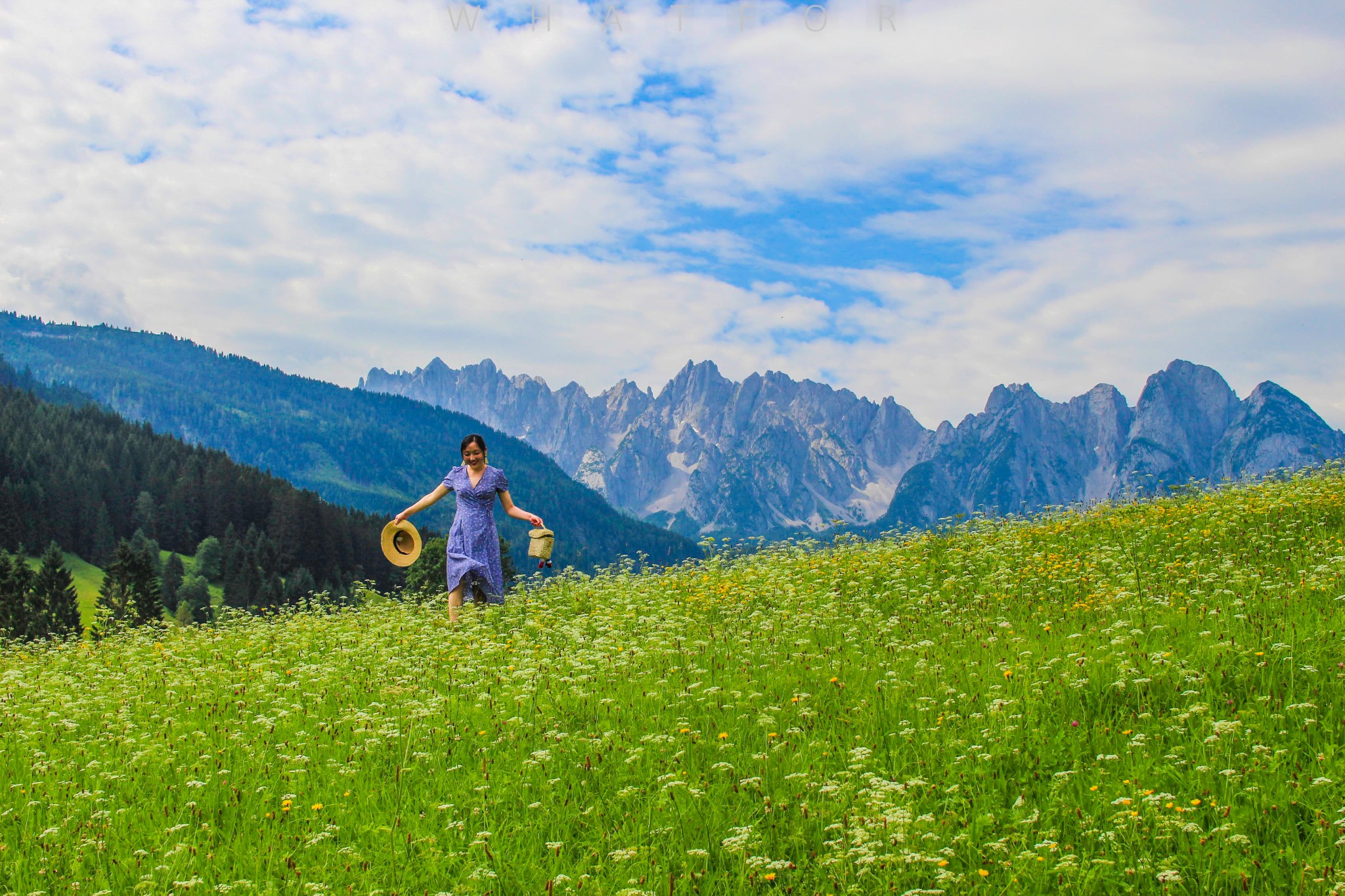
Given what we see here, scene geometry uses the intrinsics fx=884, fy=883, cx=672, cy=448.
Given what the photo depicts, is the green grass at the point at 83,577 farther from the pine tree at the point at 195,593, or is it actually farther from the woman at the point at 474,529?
the woman at the point at 474,529

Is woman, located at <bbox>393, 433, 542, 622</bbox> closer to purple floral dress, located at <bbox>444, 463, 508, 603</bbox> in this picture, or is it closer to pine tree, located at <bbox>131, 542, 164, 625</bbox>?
purple floral dress, located at <bbox>444, 463, 508, 603</bbox>

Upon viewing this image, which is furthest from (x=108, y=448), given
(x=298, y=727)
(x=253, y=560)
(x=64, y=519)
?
(x=298, y=727)

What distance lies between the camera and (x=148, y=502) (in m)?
151

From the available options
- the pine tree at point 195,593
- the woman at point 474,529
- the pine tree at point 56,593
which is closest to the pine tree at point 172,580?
the pine tree at point 195,593

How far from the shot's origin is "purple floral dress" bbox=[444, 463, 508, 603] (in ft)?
48.2

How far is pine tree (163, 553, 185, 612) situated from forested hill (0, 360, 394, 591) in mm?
11624

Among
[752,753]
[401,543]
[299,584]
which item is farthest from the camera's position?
[299,584]

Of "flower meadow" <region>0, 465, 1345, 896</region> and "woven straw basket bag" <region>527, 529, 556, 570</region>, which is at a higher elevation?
"woven straw basket bag" <region>527, 529, 556, 570</region>

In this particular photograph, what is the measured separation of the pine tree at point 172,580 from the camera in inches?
4734

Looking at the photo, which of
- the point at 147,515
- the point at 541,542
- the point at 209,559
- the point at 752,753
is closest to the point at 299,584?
the point at 209,559

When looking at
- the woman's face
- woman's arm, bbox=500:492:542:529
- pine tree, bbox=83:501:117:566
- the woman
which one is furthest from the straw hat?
pine tree, bbox=83:501:117:566

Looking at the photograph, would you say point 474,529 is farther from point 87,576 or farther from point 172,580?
point 87,576

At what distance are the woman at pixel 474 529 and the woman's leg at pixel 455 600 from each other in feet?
0.04

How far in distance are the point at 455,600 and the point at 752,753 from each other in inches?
333
